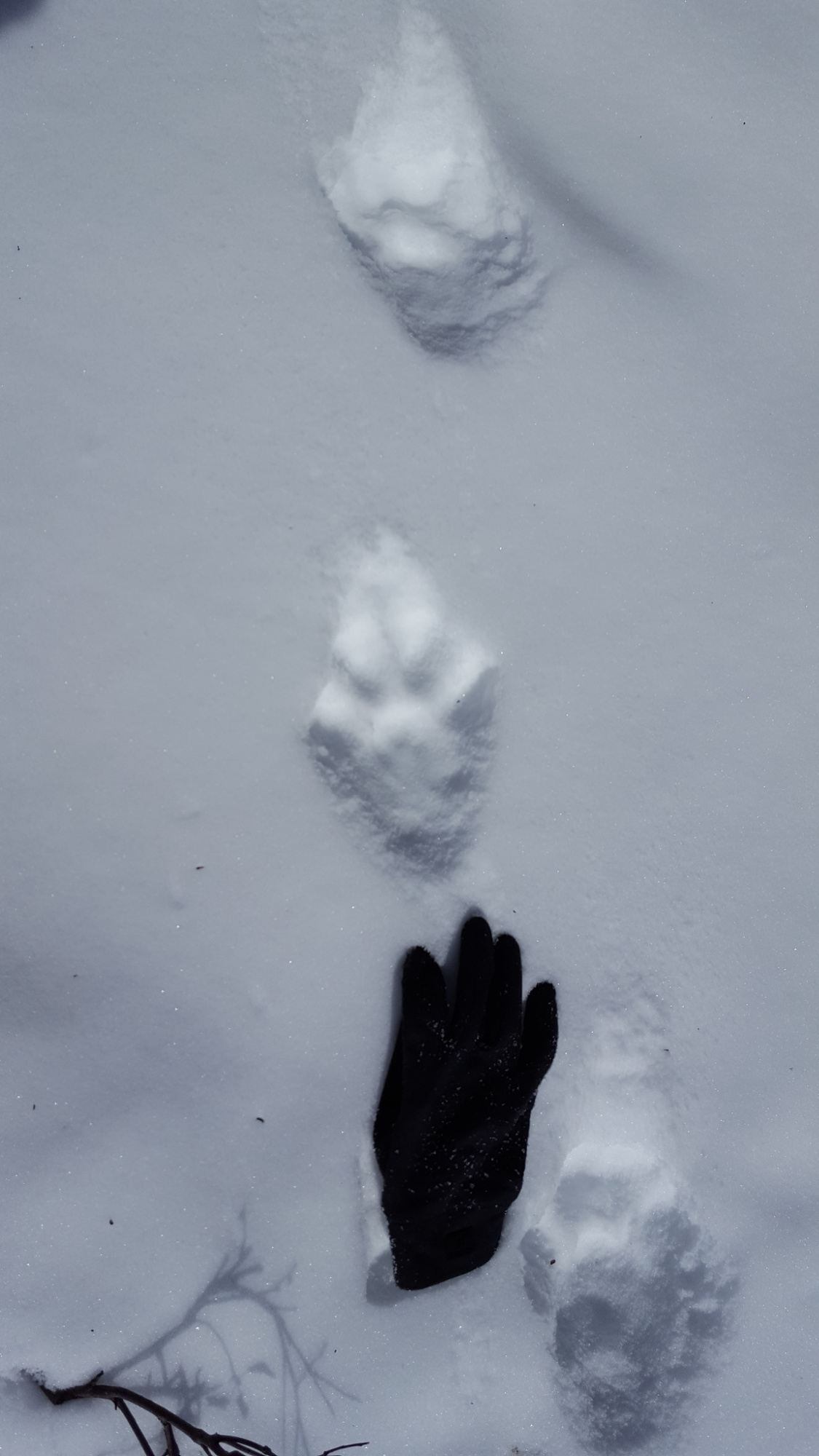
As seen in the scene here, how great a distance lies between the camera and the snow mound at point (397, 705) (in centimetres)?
137

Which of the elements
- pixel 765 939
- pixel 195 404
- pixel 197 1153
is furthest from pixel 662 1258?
pixel 195 404

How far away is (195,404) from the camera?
1.37 metres

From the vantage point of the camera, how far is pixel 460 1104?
1493mm

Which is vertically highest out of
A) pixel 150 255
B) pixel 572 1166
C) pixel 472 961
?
pixel 150 255

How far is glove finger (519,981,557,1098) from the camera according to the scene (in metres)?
1.50

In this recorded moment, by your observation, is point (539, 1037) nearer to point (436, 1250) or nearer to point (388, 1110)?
point (388, 1110)

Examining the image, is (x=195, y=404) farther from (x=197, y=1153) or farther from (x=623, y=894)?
(x=197, y=1153)

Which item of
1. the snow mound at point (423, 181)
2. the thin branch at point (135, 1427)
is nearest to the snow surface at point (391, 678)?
the snow mound at point (423, 181)

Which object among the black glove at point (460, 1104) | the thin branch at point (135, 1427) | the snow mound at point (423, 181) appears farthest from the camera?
the black glove at point (460, 1104)

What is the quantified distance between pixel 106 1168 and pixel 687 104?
211 cm

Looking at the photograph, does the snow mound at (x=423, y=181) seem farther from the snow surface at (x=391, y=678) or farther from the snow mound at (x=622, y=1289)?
the snow mound at (x=622, y=1289)

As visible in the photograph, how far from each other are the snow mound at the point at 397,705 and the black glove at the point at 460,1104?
10.0 inches

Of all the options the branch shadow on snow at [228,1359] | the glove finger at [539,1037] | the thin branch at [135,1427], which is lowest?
the branch shadow on snow at [228,1359]

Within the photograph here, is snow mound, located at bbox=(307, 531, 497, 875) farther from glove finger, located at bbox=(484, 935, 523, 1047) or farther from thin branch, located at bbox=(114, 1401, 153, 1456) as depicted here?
thin branch, located at bbox=(114, 1401, 153, 1456)
